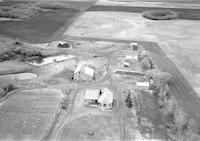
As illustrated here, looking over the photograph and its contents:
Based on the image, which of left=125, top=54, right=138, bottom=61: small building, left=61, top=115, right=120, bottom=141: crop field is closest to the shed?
left=125, top=54, right=138, bottom=61: small building

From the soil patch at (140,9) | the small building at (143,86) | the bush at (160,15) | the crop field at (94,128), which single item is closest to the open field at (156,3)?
the soil patch at (140,9)

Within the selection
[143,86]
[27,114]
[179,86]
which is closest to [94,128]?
[27,114]

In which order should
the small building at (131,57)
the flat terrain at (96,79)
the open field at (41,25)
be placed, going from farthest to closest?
1. the open field at (41,25)
2. the small building at (131,57)
3. the flat terrain at (96,79)

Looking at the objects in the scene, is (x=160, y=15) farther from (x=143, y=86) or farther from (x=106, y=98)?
(x=106, y=98)

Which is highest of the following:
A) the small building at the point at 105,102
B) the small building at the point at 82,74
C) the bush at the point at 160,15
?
the bush at the point at 160,15

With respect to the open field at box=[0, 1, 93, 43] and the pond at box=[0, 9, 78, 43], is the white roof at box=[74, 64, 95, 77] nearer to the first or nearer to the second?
the pond at box=[0, 9, 78, 43]

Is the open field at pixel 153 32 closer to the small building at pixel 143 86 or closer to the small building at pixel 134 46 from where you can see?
A: the small building at pixel 134 46
